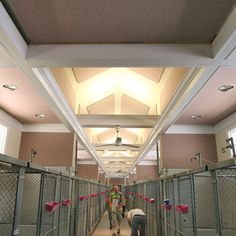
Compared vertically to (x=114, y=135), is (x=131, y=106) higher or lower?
higher

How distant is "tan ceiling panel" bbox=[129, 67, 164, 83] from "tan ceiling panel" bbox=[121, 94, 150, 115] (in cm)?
111

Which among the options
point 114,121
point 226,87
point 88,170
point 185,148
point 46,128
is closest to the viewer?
point 226,87

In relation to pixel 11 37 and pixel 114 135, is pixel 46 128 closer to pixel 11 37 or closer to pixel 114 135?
pixel 11 37

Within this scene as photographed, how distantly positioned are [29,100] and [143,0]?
2812mm

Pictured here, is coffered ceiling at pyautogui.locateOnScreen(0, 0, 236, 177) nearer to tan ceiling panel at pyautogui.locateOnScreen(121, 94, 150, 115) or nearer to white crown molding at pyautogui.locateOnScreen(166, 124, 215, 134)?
white crown molding at pyautogui.locateOnScreen(166, 124, 215, 134)

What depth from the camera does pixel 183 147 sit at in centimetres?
556

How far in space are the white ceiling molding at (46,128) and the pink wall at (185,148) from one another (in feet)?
7.53

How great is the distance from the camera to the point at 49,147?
18.4ft

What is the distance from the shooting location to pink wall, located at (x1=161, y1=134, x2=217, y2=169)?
17.9 ft

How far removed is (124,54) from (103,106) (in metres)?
3.75

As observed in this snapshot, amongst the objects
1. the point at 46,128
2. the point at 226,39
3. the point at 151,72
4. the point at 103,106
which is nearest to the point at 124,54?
the point at 226,39

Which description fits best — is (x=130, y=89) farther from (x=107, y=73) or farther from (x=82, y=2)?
(x=82, y=2)

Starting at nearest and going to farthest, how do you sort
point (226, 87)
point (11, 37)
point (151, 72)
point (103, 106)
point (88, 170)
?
point (11, 37), point (226, 87), point (151, 72), point (103, 106), point (88, 170)

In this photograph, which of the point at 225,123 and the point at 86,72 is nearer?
the point at 86,72
